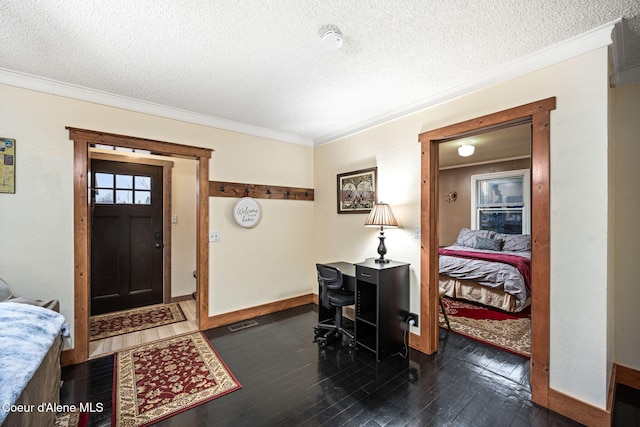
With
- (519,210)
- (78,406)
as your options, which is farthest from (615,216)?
(78,406)

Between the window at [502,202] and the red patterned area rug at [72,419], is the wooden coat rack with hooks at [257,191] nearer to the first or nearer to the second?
the red patterned area rug at [72,419]

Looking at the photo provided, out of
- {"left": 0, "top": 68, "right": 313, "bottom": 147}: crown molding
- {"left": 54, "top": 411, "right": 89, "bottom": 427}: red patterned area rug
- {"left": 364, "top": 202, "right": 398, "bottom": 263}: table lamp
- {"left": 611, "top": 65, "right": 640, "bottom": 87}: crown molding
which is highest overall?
{"left": 0, "top": 68, "right": 313, "bottom": 147}: crown molding

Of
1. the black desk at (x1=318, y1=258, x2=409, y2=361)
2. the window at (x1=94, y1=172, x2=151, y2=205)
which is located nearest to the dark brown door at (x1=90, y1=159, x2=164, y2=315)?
the window at (x1=94, y1=172, x2=151, y2=205)

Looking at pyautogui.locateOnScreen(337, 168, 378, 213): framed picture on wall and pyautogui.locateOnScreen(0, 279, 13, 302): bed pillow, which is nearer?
pyautogui.locateOnScreen(0, 279, 13, 302): bed pillow

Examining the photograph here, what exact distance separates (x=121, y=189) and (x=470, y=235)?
6065 mm

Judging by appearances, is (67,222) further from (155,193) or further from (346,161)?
(346,161)

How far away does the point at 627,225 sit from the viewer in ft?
7.18

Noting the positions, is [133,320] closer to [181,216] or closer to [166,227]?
[166,227]

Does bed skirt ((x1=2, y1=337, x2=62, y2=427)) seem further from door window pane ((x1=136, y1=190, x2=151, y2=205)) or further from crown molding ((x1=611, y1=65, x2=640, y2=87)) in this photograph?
crown molding ((x1=611, y1=65, x2=640, y2=87))

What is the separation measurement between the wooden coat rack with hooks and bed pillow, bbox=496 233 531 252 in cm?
364

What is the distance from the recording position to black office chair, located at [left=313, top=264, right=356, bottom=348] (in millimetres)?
2838

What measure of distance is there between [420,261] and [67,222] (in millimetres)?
3347

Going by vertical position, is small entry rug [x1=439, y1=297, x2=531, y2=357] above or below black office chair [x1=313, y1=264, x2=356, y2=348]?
below

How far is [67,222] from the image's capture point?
253cm
